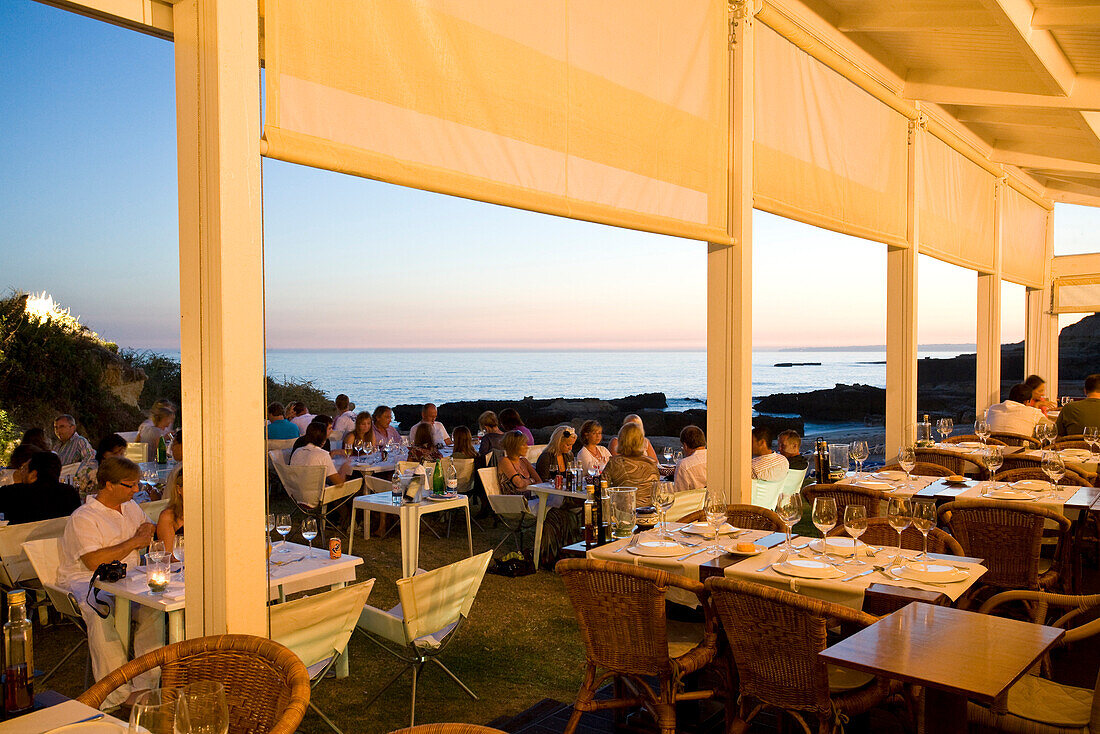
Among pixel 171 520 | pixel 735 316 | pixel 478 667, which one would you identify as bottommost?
pixel 478 667

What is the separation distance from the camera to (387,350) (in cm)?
3300

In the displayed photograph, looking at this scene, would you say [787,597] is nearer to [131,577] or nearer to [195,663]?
[195,663]

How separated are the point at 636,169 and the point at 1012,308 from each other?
13.7 m

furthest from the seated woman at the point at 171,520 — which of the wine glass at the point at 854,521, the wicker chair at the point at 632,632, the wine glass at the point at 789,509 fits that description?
the wine glass at the point at 854,521

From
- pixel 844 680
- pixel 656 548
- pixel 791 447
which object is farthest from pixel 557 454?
pixel 844 680

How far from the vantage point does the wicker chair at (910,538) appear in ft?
12.7

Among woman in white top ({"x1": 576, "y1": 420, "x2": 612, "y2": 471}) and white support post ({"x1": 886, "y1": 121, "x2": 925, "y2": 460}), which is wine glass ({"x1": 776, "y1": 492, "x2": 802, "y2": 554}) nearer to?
woman in white top ({"x1": 576, "y1": 420, "x2": 612, "y2": 471})

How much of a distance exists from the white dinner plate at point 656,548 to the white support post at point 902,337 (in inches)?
206

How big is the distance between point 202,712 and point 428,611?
2.23m

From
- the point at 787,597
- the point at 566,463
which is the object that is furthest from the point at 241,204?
the point at 566,463

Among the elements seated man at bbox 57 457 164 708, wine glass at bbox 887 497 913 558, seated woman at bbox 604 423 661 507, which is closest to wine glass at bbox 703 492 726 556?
wine glass at bbox 887 497 913 558

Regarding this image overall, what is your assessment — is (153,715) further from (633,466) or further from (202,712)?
(633,466)

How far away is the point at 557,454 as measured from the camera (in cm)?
762

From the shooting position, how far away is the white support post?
8188 millimetres
